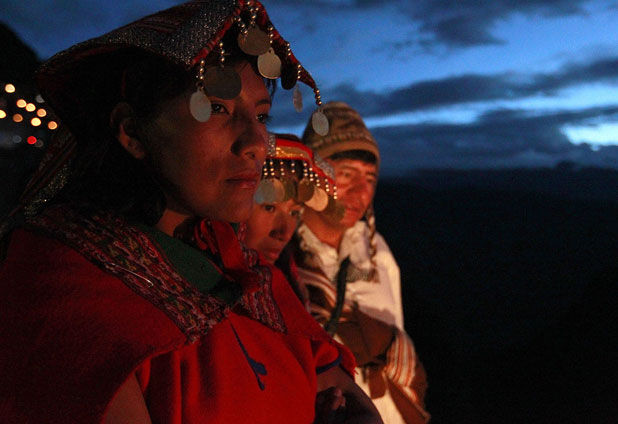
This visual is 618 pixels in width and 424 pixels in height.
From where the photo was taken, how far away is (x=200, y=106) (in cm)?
105

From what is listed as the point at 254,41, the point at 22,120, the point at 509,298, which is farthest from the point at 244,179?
the point at 509,298

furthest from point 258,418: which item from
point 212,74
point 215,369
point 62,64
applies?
point 62,64

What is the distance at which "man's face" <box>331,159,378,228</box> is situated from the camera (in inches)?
130

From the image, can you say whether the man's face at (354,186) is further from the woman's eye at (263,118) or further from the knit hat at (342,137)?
the woman's eye at (263,118)

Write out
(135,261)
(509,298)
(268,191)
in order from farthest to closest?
(509,298) < (268,191) < (135,261)

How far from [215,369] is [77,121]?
2.23ft

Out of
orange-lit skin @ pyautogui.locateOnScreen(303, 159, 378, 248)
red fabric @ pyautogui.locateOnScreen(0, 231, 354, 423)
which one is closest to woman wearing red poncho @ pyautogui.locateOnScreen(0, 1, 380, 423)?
red fabric @ pyautogui.locateOnScreen(0, 231, 354, 423)

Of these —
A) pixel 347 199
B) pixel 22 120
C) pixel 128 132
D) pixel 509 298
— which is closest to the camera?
pixel 128 132

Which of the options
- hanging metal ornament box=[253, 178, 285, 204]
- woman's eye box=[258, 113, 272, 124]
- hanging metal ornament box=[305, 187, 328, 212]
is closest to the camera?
woman's eye box=[258, 113, 272, 124]

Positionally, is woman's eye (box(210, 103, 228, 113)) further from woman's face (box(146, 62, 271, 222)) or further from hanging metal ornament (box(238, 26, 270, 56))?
hanging metal ornament (box(238, 26, 270, 56))

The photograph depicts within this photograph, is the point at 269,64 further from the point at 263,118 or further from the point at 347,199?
the point at 347,199

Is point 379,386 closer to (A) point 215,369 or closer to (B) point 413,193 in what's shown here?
(A) point 215,369

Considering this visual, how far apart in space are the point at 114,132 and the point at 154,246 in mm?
281

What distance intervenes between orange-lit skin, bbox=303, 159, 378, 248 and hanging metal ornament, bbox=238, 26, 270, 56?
1.97 m
